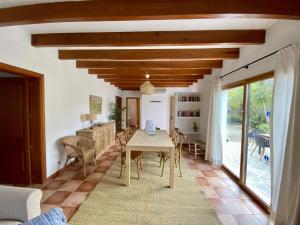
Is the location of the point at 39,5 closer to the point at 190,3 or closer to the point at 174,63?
the point at 190,3

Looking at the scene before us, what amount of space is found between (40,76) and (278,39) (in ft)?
11.7

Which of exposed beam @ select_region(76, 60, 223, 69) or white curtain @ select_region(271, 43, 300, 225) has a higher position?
exposed beam @ select_region(76, 60, 223, 69)

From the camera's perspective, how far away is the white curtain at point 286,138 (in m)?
1.70

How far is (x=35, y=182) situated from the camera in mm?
3164

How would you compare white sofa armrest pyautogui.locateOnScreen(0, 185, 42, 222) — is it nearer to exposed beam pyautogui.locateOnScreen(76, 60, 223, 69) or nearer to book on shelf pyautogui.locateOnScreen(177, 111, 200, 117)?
exposed beam pyautogui.locateOnScreen(76, 60, 223, 69)

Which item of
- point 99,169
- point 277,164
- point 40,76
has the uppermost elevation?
point 40,76

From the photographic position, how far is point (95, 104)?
5676 mm

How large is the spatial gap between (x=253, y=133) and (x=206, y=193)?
4.27ft

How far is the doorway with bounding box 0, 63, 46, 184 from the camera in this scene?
3053 mm

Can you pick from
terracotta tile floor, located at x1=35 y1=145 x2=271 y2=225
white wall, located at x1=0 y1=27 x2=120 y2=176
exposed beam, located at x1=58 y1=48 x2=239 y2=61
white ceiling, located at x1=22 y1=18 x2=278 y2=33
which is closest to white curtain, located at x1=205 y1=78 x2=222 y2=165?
terracotta tile floor, located at x1=35 y1=145 x2=271 y2=225

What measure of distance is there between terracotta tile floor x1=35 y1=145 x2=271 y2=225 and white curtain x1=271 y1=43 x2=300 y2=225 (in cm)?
44

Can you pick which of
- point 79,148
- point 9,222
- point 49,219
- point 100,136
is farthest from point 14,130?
point 49,219

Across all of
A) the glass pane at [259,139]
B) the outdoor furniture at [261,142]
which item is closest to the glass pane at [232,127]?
the glass pane at [259,139]

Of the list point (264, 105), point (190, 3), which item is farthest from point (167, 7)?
point (264, 105)
